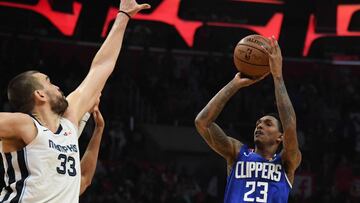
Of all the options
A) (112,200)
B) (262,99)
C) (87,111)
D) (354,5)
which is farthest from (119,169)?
(87,111)

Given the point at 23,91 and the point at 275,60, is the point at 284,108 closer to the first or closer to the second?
the point at 275,60

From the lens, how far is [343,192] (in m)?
11.6

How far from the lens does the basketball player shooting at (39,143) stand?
10.1 ft

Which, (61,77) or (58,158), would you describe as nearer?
(58,158)

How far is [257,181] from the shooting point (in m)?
4.60

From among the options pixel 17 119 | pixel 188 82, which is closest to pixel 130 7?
pixel 17 119

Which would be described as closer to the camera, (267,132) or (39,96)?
(39,96)

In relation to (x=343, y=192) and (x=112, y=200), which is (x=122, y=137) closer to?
(x=112, y=200)

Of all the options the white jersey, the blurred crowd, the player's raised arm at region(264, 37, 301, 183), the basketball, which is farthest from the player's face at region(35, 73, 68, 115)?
the blurred crowd

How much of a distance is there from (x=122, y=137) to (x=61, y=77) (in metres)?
1.72

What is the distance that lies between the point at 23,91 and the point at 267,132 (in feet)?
6.78

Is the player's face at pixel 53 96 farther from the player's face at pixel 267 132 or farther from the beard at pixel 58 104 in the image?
the player's face at pixel 267 132

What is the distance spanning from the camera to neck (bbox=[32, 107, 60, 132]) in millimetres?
3268

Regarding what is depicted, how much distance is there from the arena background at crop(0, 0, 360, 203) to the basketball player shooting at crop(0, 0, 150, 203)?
24.3 ft
